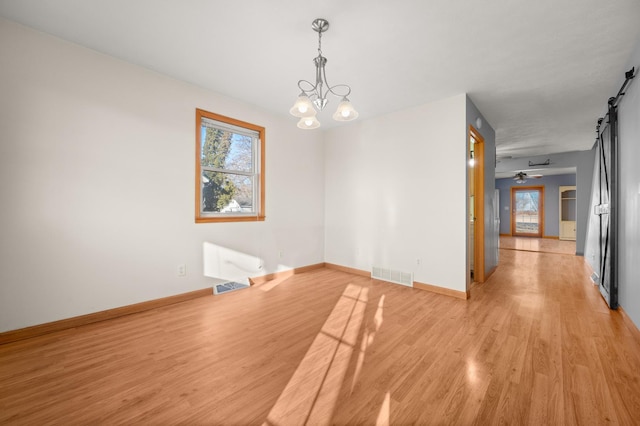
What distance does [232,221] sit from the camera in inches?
154

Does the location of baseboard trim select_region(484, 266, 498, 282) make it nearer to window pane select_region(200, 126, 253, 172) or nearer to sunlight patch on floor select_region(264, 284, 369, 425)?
sunlight patch on floor select_region(264, 284, 369, 425)

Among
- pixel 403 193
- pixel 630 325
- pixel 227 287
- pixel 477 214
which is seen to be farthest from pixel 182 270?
pixel 630 325

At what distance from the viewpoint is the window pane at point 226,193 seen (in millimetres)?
3730

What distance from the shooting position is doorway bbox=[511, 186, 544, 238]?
10.9m

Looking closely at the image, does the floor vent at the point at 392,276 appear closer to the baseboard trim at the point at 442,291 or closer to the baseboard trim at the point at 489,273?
the baseboard trim at the point at 442,291

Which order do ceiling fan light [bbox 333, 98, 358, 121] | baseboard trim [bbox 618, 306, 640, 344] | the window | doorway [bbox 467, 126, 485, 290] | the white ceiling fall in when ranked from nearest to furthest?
the white ceiling → ceiling fan light [bbox 333, 98, 358, 121] → baseboard trim [bbox 618, 306, 640, 344] → the window → doorway [bbox 467, 126, 485, 290]

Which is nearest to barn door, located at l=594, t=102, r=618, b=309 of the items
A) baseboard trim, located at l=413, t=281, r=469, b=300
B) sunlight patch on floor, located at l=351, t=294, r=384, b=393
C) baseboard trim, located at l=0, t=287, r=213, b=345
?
baseboard trim, located at l=413, t=281, r=469, b=300

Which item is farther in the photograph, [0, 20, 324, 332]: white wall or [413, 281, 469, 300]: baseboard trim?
[413, 281, 469, 300]: baseboard trim

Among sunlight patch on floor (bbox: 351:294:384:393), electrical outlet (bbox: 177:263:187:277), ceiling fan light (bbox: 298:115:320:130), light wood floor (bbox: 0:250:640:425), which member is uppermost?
ceiling fan light (bbox: 298:115:320:130)

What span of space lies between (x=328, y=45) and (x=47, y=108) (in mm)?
2666

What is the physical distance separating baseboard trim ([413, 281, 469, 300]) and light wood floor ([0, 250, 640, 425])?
0.25 metres

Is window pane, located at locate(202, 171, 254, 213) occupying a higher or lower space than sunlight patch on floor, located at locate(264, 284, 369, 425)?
higher

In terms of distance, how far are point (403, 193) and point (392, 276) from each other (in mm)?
1321

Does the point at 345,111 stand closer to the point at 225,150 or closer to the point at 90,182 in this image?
the point at 225,150
